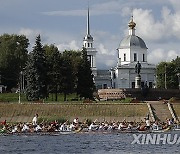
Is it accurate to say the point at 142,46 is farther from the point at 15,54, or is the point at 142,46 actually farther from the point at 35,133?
the point at 35,133

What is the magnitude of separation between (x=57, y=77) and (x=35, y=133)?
3113cm

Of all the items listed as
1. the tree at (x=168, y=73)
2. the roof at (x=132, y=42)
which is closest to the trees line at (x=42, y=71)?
the tree at (x=168, y=73)

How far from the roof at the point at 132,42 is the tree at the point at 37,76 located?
49553mm

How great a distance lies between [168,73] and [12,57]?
104ft

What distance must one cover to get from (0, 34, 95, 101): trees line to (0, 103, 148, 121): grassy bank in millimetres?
8023

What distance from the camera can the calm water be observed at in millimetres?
38094

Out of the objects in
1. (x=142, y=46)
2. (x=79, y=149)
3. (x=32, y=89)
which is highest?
(x=142, y=46)

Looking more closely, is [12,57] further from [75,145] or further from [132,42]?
[75,145]

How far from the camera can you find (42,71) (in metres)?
78.8

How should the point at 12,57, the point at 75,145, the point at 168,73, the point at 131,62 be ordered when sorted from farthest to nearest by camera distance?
the point at 131,62, the point at 168,73, the point at 12,57, the point at 75,145

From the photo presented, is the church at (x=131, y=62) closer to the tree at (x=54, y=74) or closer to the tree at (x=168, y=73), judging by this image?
the tree at (x=168, y=73)

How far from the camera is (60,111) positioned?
A: 226 ft

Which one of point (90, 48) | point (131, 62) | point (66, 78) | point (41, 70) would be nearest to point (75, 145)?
point (41, 70)

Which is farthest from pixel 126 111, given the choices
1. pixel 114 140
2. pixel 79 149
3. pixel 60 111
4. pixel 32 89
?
pixel 79 149
